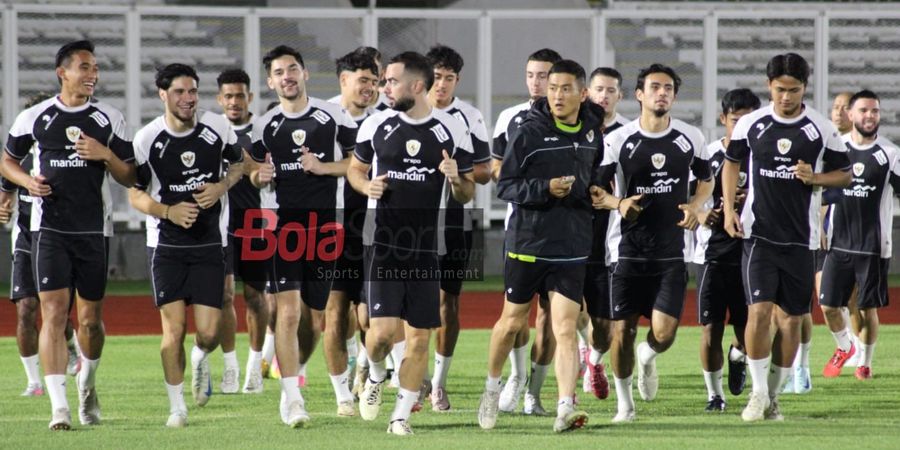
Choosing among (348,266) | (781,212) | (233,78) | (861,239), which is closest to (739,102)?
(781,212)

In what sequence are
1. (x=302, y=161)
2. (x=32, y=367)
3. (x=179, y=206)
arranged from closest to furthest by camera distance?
(x=179, y=206) → (x=302, y=161) → (x=32, y=367)

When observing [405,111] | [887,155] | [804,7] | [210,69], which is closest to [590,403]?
[405,111]

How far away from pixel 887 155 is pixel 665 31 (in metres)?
11.9

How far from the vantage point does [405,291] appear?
8469 mm

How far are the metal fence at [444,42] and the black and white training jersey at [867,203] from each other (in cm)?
979

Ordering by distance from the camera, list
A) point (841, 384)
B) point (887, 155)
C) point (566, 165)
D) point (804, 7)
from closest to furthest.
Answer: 1. point (566, 165)
2. point (841, 384)
3. point (887, 155)
4. point (804, 7)

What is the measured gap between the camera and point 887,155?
38.8 feet

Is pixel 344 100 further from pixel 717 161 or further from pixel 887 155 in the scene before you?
pixel 887 155

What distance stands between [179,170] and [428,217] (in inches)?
63.9

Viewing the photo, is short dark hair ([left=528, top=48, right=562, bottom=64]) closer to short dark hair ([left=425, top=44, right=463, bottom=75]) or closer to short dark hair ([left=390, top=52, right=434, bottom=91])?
short dark hair ([left=425, top=44, right=463, bottom=75])

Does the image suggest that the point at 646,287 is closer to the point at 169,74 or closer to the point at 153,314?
the point at 169,74

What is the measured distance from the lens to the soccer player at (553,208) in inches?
329

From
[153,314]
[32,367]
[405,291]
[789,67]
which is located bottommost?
[153,314]

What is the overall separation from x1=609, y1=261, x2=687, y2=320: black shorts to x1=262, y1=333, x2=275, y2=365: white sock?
3.42 m
